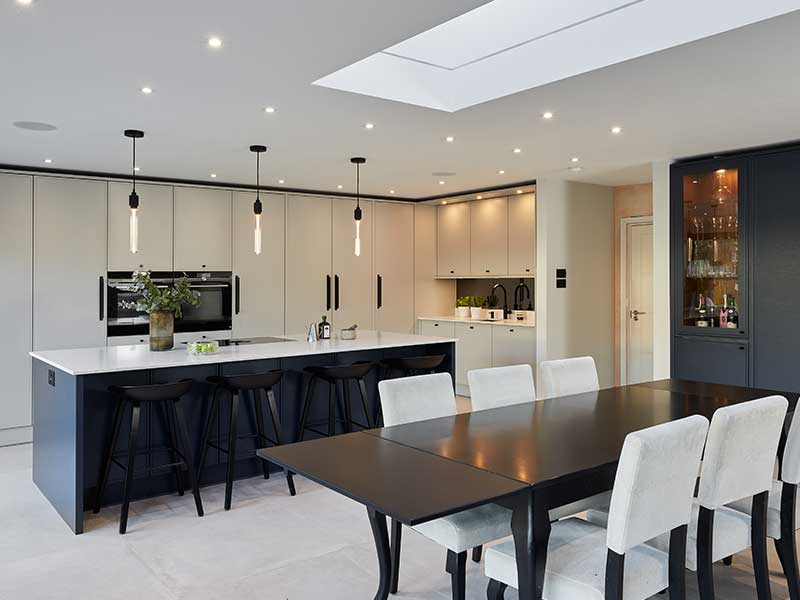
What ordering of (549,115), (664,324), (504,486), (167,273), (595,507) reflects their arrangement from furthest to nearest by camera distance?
1. (167,273)
2. (664,324)
3. (549,115)
4. (595,507)
5. (504,486)

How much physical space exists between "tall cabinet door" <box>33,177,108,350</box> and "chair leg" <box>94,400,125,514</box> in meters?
2.49

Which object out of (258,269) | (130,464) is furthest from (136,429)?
(258,269)

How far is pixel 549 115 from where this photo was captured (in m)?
4.19

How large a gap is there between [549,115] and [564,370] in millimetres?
1634

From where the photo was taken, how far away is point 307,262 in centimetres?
738

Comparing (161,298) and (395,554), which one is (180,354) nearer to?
(161,298)

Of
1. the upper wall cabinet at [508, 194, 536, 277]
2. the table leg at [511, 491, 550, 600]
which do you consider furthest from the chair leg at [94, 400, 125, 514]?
the upper wall cabinet at [508, 194, 536, 277]

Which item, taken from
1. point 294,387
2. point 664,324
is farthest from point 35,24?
point 664,324

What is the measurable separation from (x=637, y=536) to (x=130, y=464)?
2.85m

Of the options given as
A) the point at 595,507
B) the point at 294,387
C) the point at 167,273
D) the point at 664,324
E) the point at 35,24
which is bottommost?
the point at 595,507

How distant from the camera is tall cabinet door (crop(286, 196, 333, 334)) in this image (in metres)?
7.28

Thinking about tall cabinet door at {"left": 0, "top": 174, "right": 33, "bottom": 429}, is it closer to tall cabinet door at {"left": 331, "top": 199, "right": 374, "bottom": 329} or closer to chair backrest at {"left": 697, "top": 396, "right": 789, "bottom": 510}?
tall cabinet door at {"left": 331, "top": 199, "right": 374, "bottom": 329}

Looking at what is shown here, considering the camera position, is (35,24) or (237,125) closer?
(35,24)

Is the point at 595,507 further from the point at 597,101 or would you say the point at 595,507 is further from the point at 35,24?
the point at 35,24
